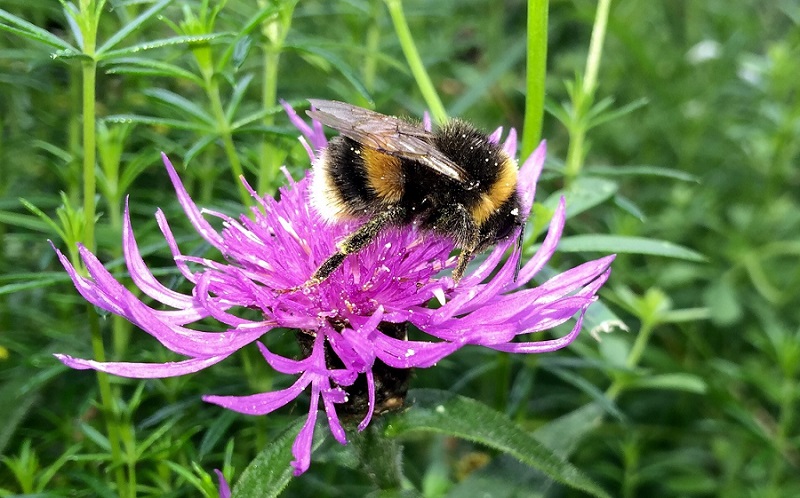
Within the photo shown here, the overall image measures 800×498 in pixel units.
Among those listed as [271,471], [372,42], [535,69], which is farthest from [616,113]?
[271,471]

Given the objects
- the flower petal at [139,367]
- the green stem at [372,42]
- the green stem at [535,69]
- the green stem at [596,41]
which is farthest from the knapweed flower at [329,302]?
the green stem at [372,42]

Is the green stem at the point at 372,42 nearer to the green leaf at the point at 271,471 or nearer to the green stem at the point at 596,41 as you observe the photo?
the green stem at the point at 596,41

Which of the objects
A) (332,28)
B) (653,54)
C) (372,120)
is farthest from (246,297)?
(653,54)

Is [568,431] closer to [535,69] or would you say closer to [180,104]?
[535,69]

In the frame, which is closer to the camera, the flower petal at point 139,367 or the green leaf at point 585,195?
the flower petal at point 139,367

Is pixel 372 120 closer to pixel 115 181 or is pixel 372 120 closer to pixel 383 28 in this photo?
pixel 115 181
